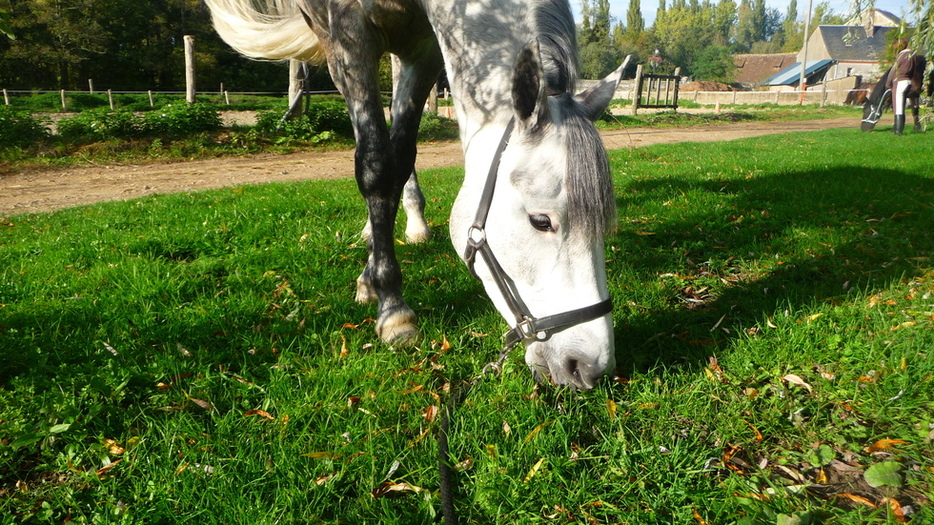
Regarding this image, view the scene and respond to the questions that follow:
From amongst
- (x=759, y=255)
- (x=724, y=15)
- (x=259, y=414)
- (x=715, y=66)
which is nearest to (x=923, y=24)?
(x=759, y=255)

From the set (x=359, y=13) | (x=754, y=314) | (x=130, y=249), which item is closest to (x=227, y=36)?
(x=130, y=249)

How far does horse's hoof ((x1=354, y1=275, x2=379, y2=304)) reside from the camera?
131 inches

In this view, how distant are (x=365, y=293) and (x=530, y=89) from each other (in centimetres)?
177

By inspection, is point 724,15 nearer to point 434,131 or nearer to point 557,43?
point 434,131

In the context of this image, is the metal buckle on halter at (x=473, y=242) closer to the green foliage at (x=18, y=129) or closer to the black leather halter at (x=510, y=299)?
the black leather halter at (x=510, y=299)

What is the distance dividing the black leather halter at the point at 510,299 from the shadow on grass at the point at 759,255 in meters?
0.63

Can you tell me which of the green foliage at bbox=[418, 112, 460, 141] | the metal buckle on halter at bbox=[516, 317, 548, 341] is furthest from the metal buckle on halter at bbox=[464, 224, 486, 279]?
the green foliage at bbox=[418, 112, 460, 141]

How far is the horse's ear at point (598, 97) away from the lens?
2252 mm

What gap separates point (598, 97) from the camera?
2311 mm

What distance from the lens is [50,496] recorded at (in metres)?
1.73

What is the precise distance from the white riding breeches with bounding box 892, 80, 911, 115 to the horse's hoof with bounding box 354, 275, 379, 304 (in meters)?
15.0

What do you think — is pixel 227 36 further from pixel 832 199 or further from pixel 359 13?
pixel 832 199

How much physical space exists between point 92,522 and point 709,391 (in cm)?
235

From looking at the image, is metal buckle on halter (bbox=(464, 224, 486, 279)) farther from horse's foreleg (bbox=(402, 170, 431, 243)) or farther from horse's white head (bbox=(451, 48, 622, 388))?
horse's foreleg (bbox=(402, 170, 431, 243))
